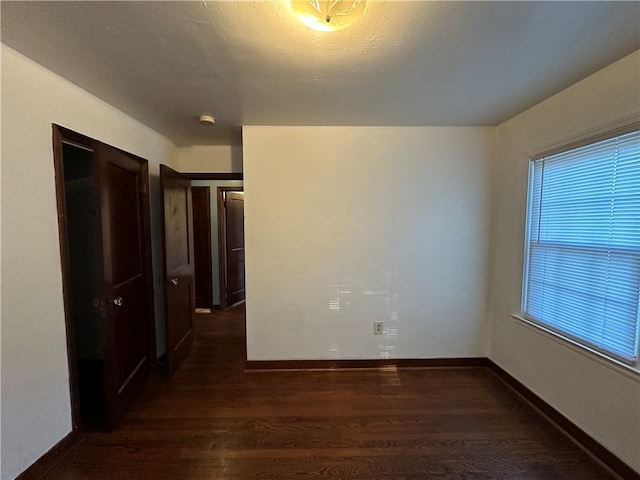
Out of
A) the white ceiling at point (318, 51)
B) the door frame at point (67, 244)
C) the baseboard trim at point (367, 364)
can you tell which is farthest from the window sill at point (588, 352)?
the door frame at point (67, 244)

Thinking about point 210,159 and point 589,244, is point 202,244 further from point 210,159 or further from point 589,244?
point 589,244

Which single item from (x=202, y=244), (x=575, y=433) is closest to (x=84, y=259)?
(x=202, y=244)

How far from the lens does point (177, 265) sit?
9.31 feet

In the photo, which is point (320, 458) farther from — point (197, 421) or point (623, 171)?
point (623, 171)

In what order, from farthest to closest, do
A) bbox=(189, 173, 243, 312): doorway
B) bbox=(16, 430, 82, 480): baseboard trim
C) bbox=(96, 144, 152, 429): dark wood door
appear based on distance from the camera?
bbox=(189, 173, 243, 312): doorway < bbox=(96, 144, 152, 429): dark wood door < bbox=(16, 430, 82, 480): baseboard trim

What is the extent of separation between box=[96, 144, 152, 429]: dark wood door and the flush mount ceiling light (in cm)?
157

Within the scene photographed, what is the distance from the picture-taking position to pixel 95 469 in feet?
5.39

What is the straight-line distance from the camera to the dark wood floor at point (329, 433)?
5.41 feet

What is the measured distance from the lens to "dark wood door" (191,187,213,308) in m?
4.49

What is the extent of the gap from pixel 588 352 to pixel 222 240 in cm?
433

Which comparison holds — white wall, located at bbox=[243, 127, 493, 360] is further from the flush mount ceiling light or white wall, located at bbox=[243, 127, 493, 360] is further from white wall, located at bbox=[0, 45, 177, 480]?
the flush mount ceiling light

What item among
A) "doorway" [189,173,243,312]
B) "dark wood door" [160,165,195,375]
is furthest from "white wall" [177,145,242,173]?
"doorway" [189,173,243,312]

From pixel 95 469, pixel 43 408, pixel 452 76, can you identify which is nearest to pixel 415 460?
pixel 95 469

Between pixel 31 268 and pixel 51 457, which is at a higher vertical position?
pixel 31 268
